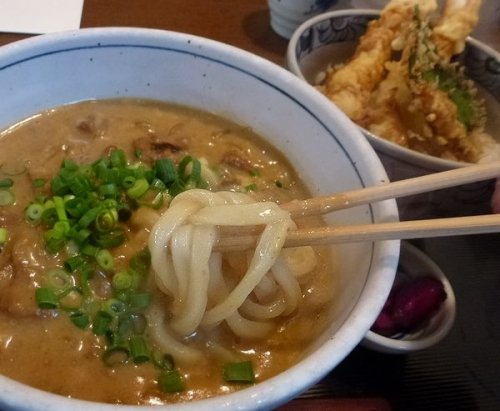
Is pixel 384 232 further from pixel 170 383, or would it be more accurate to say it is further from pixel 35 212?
pixel 35 212

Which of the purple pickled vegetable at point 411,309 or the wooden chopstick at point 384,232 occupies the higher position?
the wooden chopstick at point 384,232

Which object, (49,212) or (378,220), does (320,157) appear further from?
(49,212)

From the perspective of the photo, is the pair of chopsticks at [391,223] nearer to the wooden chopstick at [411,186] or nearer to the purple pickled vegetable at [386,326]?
the wooden chopstick at [411,186]

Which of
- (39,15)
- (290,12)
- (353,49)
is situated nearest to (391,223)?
(353,49)

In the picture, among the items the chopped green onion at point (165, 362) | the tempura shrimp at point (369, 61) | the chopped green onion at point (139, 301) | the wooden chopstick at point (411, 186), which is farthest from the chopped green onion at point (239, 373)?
the tempura shrimp at point (369, 61)

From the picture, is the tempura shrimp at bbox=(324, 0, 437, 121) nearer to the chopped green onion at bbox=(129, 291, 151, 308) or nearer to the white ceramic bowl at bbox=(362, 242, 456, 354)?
the white ceramic bowl at bbox=(362, 242, 456, 354)

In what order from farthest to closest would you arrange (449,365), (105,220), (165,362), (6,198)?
(449,365), (6,198), (105,220), (165,362)
